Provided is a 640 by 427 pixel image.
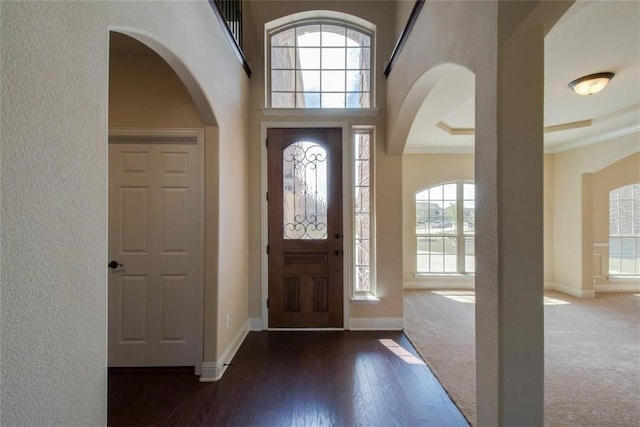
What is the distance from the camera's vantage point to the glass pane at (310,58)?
3.56 meters

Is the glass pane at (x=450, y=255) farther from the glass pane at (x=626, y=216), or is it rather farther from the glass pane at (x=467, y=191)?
the glass pane at (x=626, y=216)

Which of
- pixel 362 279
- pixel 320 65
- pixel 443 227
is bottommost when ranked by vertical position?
pixel 362 279

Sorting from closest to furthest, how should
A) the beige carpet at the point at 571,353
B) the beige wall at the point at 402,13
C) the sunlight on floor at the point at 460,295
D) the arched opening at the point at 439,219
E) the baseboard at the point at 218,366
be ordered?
1. the beige carpet at the point at 571,353
2. the baseboard at the point at 218,366
3. the beige wall at the point at 402,13
4. the arched opening at the point at 439,219
5. the sunlight on floor at the point at 460,295

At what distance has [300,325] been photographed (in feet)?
11.0

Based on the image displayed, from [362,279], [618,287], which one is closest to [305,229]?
[362,279]

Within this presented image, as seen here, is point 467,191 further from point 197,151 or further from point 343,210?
point 197,151

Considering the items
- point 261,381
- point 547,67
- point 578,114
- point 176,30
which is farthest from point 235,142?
point 578,114

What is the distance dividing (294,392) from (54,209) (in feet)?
6.50

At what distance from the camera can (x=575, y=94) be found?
10.6ft

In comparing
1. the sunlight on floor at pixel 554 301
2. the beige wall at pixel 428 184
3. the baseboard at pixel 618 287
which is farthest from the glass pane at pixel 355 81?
the baseboard at pixel 618 287

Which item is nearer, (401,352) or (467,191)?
(401,352)

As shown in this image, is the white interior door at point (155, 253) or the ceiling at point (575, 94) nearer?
the ceiling at point (575, 94)

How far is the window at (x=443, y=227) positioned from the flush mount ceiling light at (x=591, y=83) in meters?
2.68

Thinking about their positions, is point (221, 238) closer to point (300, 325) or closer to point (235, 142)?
point (235, 142)
